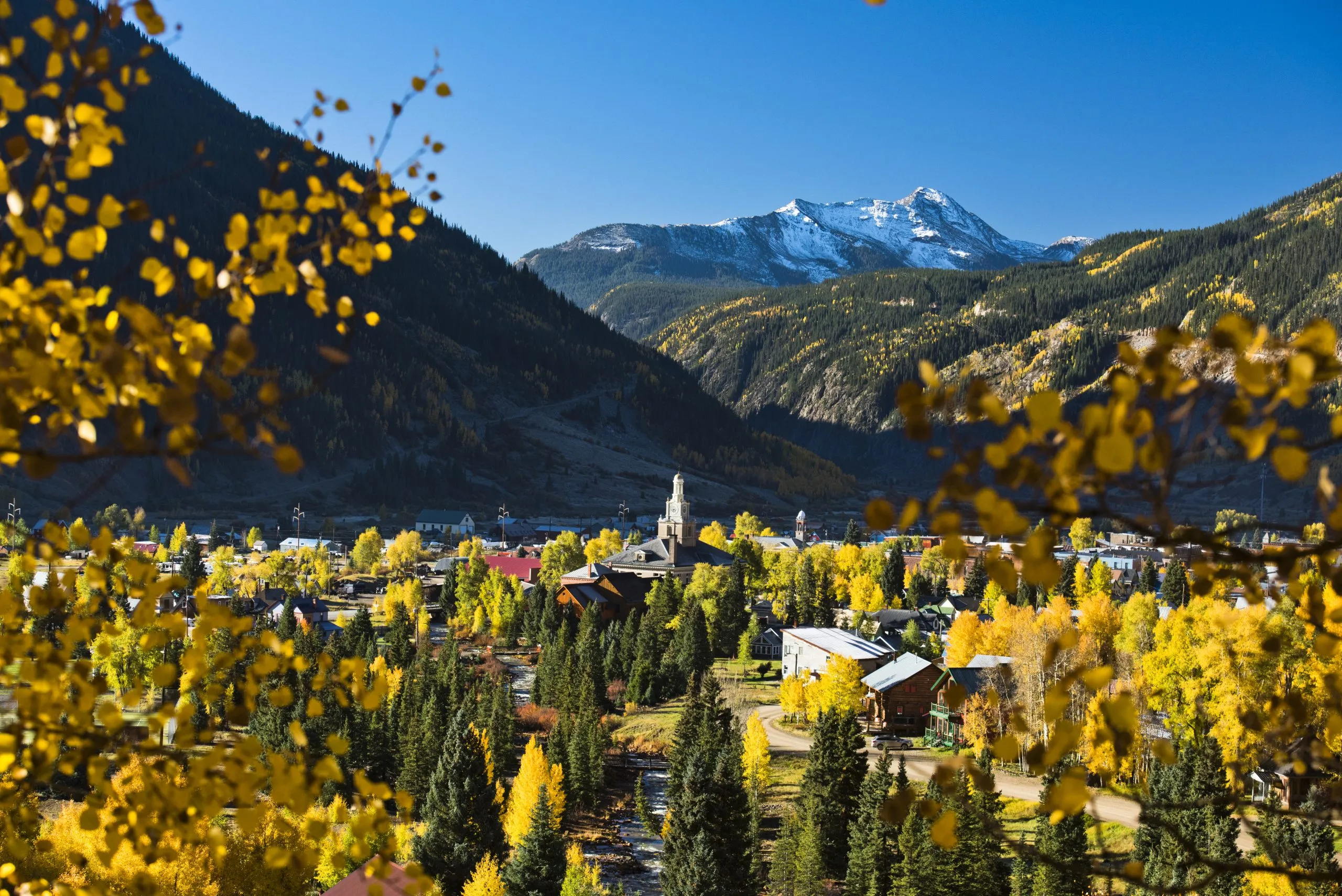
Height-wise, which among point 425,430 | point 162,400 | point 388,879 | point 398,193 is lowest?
point 388,879

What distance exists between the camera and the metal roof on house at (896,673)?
46031 mm

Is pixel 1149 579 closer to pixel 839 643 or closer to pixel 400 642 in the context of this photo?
pixel 839 643

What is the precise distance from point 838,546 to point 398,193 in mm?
101591

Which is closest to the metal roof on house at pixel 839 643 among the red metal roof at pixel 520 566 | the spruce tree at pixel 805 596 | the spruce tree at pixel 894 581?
the spruce tree at pixel 805 596

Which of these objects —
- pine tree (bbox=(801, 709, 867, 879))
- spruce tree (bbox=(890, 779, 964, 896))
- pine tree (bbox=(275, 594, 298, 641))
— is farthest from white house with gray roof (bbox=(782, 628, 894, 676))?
pine tree (bbox=(275, 594, 298, 641))

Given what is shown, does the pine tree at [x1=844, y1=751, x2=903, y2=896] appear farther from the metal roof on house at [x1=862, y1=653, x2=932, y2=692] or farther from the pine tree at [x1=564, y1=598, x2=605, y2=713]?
the metal roof on house at [x1=862, y1=653, x2=932, y2=692]

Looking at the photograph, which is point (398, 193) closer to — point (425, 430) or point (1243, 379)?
point (1243, 379)

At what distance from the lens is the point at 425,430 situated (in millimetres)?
186625

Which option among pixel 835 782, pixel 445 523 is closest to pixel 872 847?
pixel 835 782

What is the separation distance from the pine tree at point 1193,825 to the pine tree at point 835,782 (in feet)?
25.8

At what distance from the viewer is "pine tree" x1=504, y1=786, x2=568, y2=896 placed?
26.2 meters

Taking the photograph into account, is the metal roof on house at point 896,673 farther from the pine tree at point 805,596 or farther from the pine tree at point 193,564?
the pine tree at point 193,564

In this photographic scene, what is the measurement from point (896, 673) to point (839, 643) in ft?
22.2

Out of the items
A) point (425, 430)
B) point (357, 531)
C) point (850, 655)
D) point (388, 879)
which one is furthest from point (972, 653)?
point (425, 430)
